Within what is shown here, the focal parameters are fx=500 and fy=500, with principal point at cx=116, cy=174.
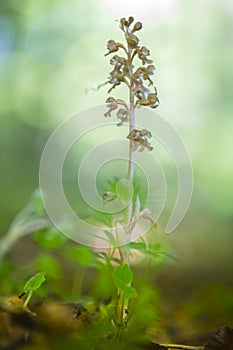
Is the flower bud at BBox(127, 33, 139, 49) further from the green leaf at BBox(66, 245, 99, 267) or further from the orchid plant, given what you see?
the green leaf at BBox(66, 245, 99, 267)

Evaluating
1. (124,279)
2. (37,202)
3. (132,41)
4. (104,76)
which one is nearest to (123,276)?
(124,279)

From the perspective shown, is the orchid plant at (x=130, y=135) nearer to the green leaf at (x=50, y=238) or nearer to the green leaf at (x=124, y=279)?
the green leaf at (x=124, y=279)

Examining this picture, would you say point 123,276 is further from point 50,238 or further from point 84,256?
point 50,238

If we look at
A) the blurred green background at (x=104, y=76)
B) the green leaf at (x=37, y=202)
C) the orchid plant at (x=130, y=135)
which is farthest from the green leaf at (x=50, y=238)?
the blurred green background at (x=104, y=76)

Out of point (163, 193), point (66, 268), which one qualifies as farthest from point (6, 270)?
Result: point (66, 268)

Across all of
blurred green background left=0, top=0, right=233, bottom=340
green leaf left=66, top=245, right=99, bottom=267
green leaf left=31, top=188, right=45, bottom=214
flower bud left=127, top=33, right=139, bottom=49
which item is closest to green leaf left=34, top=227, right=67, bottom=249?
green leaf left=31, top=188, right=45, bottom=214

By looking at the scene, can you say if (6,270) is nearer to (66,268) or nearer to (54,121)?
(66,268)
